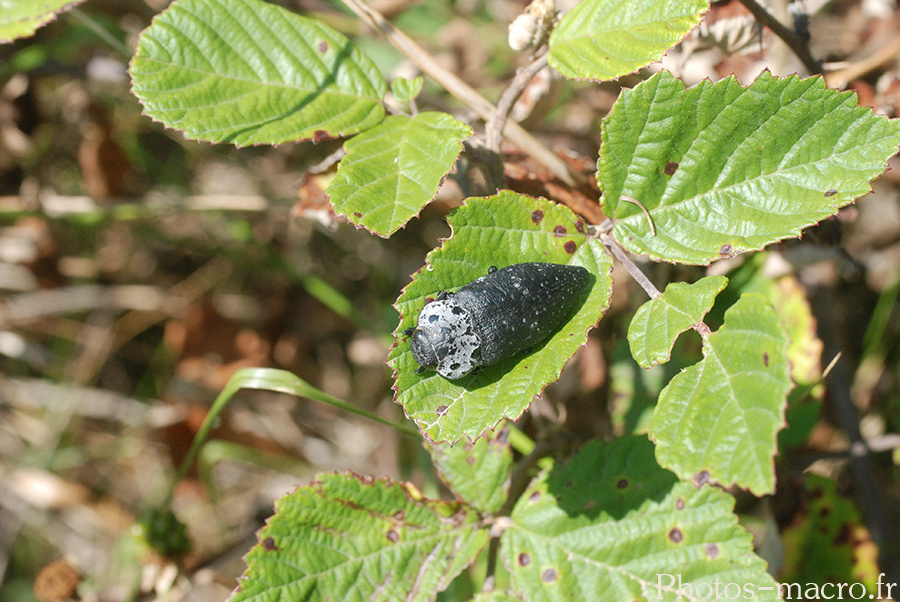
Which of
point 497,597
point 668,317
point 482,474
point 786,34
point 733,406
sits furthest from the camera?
point 786,34

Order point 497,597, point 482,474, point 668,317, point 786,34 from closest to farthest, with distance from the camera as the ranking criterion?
point 668,317, point 497,597, point 482,474, point 786,34

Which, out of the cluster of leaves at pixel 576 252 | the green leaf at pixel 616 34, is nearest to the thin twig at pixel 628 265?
the cluster of leaves at pixel 576 252

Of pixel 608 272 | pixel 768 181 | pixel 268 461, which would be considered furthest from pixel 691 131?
pixel 268 461

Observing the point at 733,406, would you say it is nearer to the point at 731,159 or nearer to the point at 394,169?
the point at 731,159

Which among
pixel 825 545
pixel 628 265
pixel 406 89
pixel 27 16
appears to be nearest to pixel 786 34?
pixel 628 265

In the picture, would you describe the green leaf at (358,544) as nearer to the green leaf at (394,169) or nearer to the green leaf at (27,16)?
the green leaf at (394,169)
